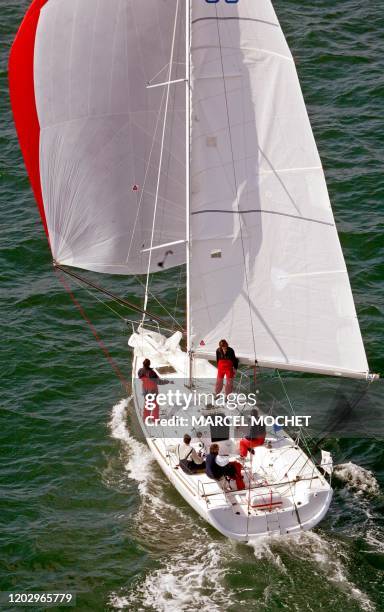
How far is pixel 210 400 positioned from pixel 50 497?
178 inches

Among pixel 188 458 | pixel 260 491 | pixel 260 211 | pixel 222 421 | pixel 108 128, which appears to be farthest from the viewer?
pixel 222 421

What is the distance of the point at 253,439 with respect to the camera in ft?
77.2

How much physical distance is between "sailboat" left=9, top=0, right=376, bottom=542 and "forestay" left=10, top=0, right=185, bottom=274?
0.11ft

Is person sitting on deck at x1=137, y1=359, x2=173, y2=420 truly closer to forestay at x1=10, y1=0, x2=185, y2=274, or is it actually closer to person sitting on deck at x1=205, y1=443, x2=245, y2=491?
forestay at x1=10, y1=0, x2=185, y2=274

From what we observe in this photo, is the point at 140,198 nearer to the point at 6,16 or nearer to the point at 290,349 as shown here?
the point at 290,349

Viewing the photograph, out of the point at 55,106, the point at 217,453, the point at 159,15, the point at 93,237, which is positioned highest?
the point at 159,15

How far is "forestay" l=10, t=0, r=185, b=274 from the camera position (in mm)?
22734

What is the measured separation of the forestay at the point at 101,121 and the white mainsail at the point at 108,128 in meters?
0.02

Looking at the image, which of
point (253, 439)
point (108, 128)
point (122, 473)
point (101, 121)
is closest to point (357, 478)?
point (253, 439)

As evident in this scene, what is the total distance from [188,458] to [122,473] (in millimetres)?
2632

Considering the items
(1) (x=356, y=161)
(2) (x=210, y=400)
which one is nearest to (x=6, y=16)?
(1) (x=356, y=161)

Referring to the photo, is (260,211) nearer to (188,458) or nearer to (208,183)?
(208,183)

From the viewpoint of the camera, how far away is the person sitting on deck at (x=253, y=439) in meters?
23.4

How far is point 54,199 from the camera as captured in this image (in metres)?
23.8
